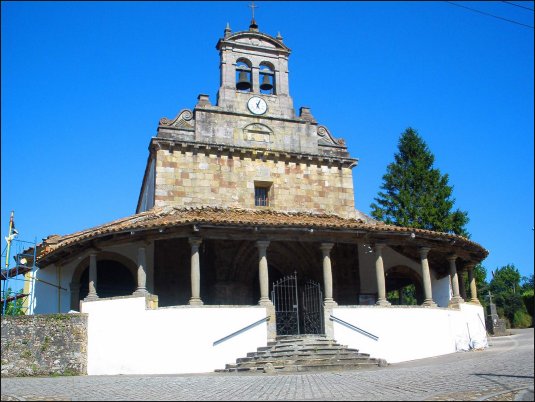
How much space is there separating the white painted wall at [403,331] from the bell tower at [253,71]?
32.0ft

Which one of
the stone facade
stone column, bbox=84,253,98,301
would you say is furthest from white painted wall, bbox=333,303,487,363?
stone column, bbox=84,253,98,301

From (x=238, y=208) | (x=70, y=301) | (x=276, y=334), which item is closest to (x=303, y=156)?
(x=238, y=208)

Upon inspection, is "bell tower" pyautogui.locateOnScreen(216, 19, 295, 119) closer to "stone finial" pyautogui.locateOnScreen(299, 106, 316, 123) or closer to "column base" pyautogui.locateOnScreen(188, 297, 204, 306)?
"stone finial" pyautogui.locateOnScreen(299, 106, 316, 123)

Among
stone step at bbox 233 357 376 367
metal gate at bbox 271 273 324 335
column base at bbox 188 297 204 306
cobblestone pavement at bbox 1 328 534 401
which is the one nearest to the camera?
cobblestone pavement at bbox 1 328 534 401

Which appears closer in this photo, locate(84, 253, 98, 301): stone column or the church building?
the church building

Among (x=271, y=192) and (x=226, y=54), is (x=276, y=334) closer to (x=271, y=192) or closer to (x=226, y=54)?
(x=271, y=192)

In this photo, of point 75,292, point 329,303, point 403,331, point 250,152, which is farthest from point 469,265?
point 75,292

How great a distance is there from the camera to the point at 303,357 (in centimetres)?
1659

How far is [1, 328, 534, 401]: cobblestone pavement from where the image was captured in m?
9.80

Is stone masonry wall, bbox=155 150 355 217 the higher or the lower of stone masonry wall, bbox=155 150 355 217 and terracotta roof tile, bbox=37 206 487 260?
the higher

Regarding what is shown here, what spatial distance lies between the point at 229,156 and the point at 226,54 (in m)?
4.73

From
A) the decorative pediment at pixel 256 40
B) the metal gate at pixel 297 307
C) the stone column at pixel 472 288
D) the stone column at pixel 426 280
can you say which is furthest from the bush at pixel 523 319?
the decorative pediment at pixel 256 40

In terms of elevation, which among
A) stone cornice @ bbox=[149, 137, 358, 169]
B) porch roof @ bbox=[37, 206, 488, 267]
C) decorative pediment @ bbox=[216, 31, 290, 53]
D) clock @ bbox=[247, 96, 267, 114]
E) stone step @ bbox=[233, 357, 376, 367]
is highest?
decorative pediment @ bbox=[216, 31, 290, 53]

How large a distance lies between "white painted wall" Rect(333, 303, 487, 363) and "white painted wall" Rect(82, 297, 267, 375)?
3324 mm
